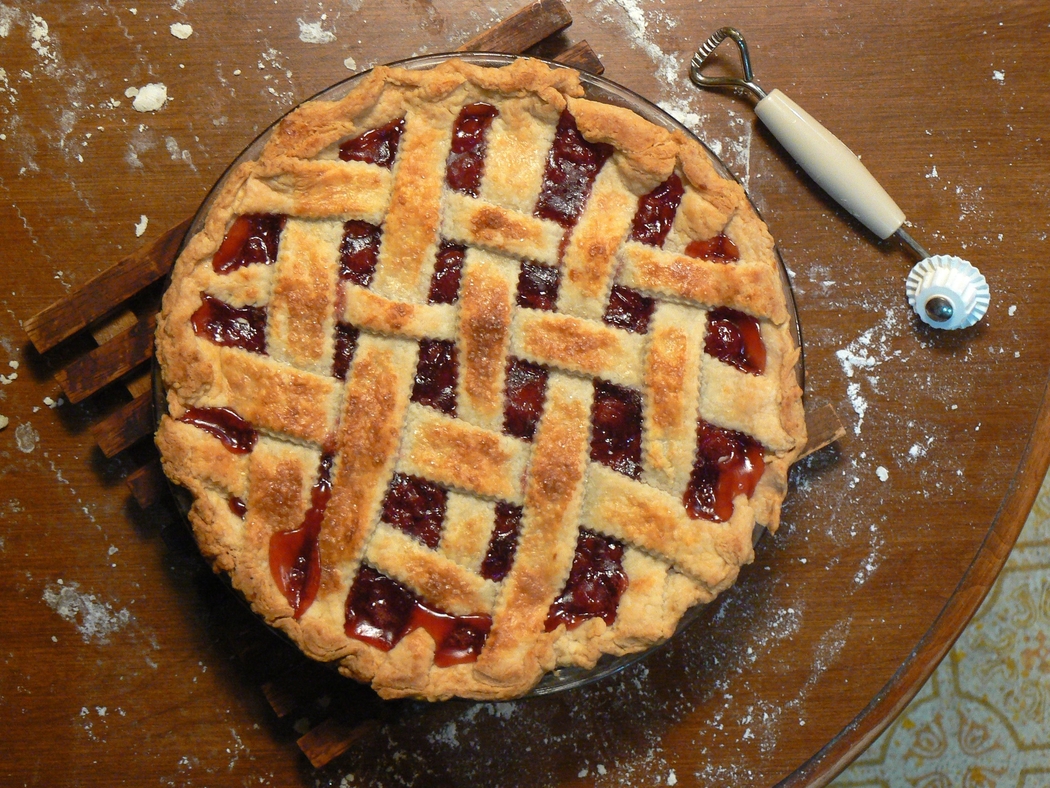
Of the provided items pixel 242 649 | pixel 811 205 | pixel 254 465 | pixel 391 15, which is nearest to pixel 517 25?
pixel 391 15

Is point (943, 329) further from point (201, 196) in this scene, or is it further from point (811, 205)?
point (201, 196)

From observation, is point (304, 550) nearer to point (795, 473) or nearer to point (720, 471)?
point (720, 471)

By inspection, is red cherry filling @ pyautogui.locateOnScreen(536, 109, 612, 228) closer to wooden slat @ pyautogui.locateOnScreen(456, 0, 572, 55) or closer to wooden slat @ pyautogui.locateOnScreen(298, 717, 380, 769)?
wooden slat @ pyautogui.locateOnScreen(456, 0, 572, 55)

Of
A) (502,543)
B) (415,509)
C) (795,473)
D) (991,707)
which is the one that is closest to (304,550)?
(415,509)

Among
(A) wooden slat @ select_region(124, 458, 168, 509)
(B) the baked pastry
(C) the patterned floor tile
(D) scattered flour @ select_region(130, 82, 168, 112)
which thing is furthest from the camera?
(C) the patterned floor tile

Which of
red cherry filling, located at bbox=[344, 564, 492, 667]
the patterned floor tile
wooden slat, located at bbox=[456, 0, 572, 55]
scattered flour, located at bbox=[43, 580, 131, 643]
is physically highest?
wooden slat, located at bbox=[456, 0, 572, 55]

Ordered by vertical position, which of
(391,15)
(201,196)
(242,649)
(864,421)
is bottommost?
(242,649)

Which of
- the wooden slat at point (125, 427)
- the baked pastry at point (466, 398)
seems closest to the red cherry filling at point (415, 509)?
the baked pastry at point (466, 398)

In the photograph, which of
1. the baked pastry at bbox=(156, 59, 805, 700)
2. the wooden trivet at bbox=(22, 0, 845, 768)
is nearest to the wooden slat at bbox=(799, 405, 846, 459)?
the wooden trivet at bbox=(22, 0, 845, 768)
